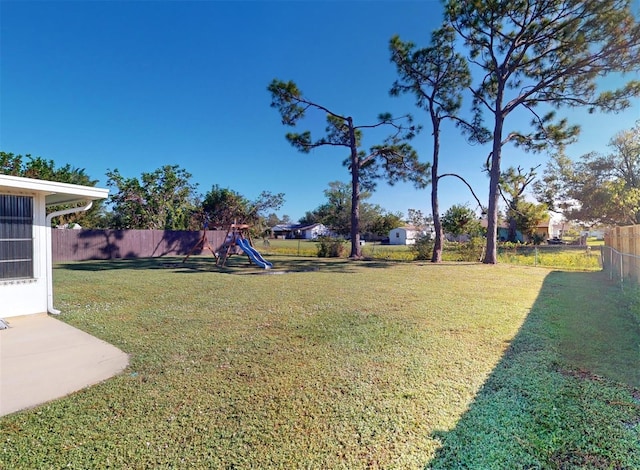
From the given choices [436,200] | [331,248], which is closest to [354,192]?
[331,248]

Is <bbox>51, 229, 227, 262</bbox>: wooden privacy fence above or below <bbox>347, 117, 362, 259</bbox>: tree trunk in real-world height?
below

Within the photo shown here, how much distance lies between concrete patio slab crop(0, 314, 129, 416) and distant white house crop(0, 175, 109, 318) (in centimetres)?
79

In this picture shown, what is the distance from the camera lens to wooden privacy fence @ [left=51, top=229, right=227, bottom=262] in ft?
46.8

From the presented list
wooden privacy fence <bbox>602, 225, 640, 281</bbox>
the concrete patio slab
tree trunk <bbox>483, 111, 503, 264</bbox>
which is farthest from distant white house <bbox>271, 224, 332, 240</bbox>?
the concrete patio slab

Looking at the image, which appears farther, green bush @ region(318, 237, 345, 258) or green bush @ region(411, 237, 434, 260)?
green bush @ region(318, 237, 345, 258)

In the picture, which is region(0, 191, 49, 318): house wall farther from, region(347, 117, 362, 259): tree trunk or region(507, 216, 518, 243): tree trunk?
region(507, 216, 518, 243): tree trunk

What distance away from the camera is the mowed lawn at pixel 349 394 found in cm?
182

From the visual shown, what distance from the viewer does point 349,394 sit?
97.7 inches

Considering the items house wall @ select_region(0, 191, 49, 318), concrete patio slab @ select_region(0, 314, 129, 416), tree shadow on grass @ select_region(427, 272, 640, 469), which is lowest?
tree shadow on grass @ select_region(427, 272, 640, 469)

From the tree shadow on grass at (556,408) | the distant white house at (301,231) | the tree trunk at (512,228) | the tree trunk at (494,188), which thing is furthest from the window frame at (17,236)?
the distant white house at (301,231)

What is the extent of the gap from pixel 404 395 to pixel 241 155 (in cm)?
2049

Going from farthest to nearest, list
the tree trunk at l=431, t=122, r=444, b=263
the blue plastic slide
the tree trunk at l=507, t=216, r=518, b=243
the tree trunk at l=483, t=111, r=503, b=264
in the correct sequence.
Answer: the tree trunk at l=507, t=216, r=518, b=243
the tree trunk at l=431, t=122, r=444, b=263
the tree trunk at l=483, t=111, r=503, b=264
the blue plastic slide

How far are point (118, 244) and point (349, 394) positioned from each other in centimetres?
1727

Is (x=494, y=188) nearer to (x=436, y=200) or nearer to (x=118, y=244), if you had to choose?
(x=436, y=200)
